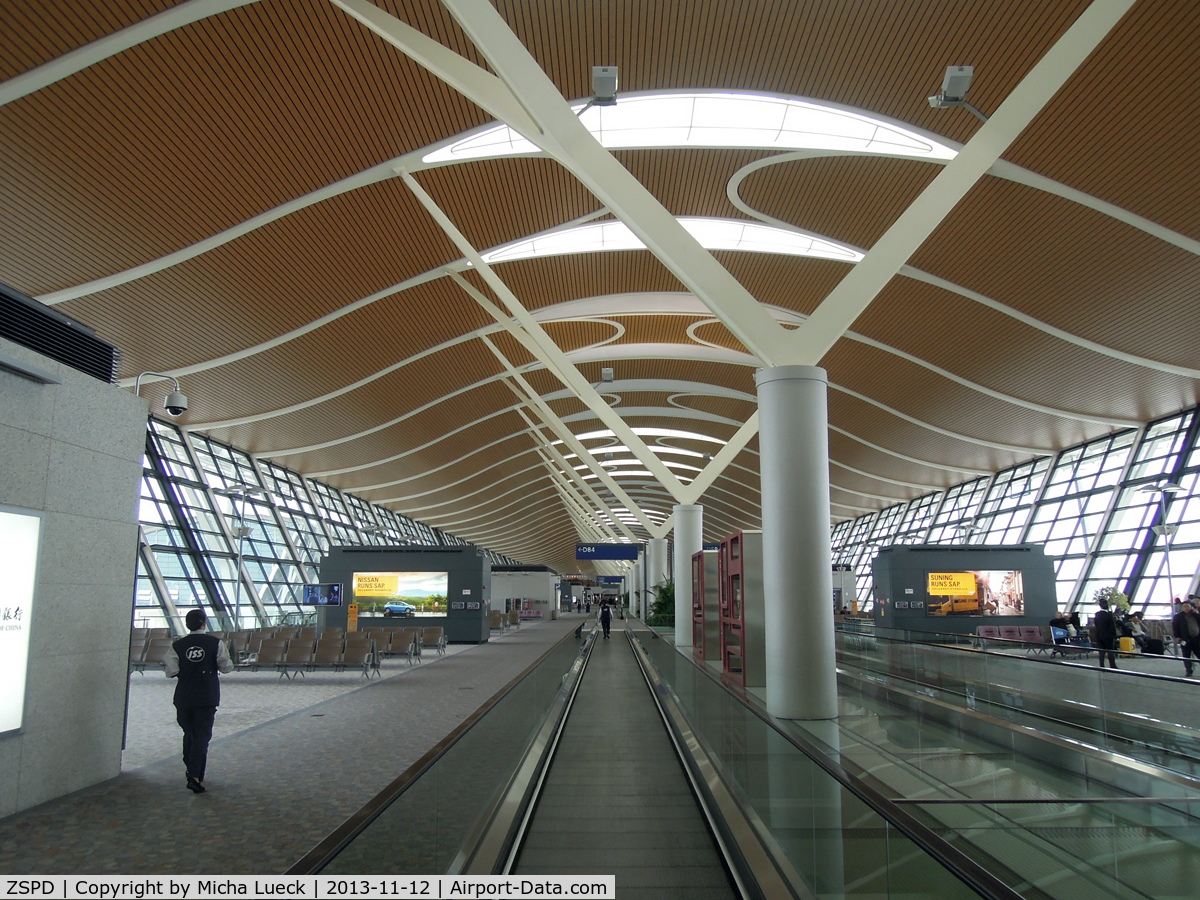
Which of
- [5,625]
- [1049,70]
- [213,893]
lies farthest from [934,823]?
[1049,70]

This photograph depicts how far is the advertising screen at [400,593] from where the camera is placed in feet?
98.0

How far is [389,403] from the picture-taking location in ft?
96.8

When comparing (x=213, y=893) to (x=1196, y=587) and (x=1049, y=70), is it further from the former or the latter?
(x=1196, y=587)

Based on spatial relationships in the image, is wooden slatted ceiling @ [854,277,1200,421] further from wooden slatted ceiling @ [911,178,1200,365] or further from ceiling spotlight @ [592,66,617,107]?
ceiling spotlight @ [592,66,617,107]

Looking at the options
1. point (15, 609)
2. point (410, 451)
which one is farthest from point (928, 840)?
point (410, 451)

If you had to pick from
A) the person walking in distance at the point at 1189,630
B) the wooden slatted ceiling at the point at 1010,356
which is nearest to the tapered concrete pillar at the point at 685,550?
the wooden slatted ceiling at the point at 1010,356

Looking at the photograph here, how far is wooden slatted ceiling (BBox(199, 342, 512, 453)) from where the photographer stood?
27406 millimetres

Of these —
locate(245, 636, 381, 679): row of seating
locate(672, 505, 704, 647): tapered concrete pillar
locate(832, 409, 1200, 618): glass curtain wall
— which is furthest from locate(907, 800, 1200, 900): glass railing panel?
locate(832, 409, 1200, 618): glass curtain wall

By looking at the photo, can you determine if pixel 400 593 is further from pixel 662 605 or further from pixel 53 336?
pixel 53 336

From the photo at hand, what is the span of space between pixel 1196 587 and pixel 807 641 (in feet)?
58.8

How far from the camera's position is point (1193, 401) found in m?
24.0

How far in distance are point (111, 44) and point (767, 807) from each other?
11.9m

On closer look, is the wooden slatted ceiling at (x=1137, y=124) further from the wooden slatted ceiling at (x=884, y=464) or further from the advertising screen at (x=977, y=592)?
the wooden slatted ceiling at (x=884, y=464)

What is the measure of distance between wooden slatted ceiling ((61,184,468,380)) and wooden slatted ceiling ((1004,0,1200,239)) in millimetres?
11632
